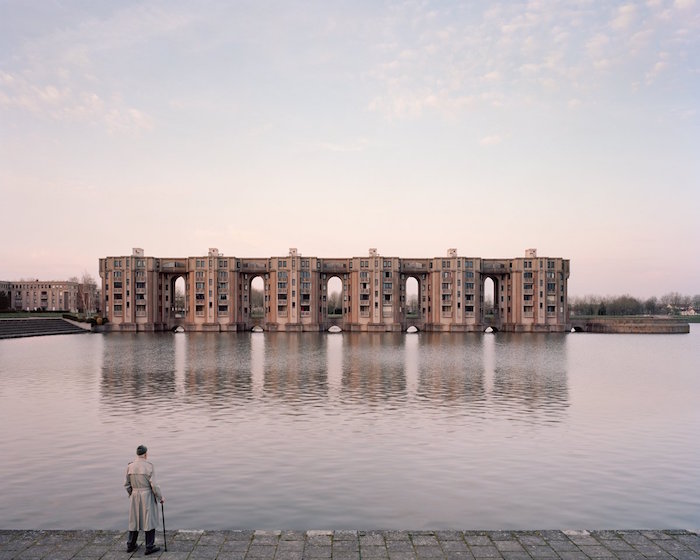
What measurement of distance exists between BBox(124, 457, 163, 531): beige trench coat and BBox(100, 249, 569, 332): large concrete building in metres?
151

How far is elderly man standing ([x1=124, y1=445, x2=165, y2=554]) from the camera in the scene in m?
13.2

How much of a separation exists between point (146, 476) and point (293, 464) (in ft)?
31.6

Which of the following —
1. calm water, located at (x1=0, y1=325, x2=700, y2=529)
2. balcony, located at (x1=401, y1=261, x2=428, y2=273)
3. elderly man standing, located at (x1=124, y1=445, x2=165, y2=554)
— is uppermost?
balcony, located at (x1=401, y1=261, x2=428, y2=273)

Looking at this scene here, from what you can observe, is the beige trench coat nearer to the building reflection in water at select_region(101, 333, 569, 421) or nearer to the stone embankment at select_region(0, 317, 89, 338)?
the building reflection in water at select_region(101, 333, 569, 421)

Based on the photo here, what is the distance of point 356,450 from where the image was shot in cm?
2486

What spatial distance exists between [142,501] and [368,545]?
5268mm

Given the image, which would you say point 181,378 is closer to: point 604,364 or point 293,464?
point 293,464

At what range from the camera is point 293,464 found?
2261cm

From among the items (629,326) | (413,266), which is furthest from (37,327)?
(629,326)

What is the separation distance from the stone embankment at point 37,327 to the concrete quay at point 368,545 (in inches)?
4750

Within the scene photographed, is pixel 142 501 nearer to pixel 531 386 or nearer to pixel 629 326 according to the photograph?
pixel 531 386

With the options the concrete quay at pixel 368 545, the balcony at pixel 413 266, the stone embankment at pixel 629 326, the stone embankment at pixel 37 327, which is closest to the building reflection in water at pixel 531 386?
the concrete quay at pixel 368 545

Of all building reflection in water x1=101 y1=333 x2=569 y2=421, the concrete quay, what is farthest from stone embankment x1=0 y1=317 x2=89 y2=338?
the concrete quay

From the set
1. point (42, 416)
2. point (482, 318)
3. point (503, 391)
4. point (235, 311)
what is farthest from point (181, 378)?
point (482, 318)
